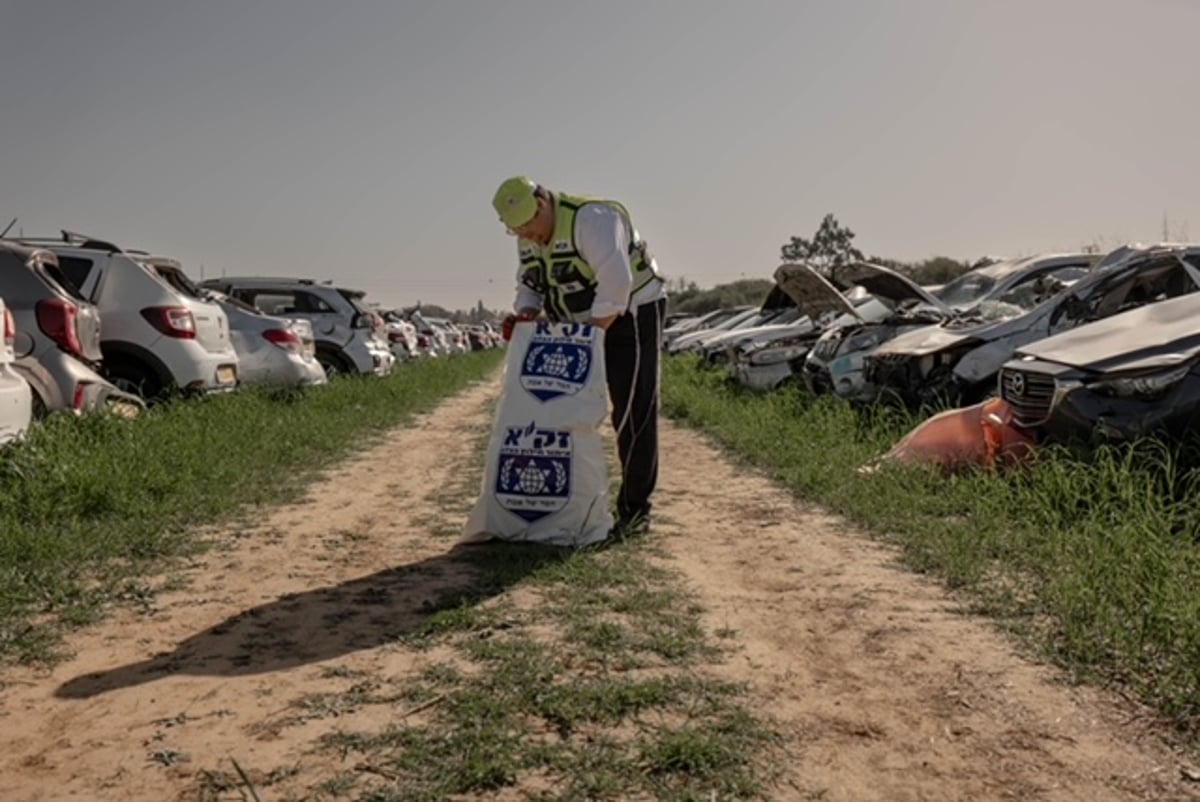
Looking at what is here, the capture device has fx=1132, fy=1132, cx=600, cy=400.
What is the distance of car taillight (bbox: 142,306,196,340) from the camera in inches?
369

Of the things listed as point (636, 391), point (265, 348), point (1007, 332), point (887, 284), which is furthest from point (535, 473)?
point (265, 348)

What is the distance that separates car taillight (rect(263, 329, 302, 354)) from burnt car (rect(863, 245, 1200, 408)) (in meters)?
6.72

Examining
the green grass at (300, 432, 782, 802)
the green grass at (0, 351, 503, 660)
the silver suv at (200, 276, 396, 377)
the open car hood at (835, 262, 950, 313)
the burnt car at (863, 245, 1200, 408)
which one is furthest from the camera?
the silver suv at (200, 276, 396, 377)

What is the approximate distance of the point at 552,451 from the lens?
213 inches

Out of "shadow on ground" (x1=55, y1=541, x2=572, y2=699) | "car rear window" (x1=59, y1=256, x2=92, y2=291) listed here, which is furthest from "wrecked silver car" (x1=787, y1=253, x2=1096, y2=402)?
"car rear window" (x1=59, y1=256, x2=92, y2=291)

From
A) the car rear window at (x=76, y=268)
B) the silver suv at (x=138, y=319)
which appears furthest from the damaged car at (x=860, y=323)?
the car rear window at (x=76, y=268)

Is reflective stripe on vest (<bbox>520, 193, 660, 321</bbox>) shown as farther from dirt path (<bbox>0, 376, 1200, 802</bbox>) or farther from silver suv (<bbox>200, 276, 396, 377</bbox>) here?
silver suv (<bbox>200, 276, 396, 377</bbox>)

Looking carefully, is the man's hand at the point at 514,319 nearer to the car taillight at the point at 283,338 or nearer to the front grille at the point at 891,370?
the front grille at the point at 891,370

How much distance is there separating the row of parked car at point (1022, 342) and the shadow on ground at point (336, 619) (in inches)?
125

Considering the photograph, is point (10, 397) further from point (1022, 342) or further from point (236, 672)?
point (1022, 342)

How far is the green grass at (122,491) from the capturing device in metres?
4.46

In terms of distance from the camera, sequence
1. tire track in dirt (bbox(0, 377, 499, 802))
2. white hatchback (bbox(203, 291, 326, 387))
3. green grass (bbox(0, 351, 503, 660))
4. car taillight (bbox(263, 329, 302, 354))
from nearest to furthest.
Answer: tire track in dirt (bbox(0, 377, 499, 802)) → green grass (bbox(0, 351, 503, 660)) → white hatchback (bbox(203, 291, 326, 387)) → car taillight (bbox(263, 329, 302, 354))

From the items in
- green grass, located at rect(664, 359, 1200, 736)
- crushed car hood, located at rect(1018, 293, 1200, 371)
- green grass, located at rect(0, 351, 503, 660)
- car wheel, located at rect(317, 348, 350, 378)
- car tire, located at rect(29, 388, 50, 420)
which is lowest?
green grass, located at rect(664, 359, 1200, 736)

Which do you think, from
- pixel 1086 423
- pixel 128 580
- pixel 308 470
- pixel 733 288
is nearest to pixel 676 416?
pixel 308 470
